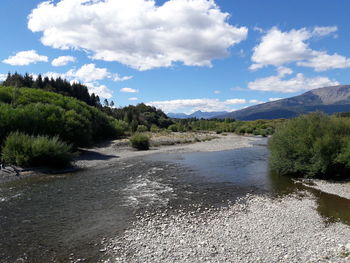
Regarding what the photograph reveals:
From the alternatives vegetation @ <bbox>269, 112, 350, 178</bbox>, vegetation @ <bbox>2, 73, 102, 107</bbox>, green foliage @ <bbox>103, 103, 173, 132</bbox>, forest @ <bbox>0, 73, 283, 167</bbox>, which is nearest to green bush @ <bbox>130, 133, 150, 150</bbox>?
forest @ <bbox>0, 73, 283, 167</bbox>

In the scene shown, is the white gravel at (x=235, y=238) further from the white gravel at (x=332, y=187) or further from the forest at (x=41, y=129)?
the forest at (x=41, y=129)

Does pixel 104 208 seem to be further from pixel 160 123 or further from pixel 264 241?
pixel 160 123

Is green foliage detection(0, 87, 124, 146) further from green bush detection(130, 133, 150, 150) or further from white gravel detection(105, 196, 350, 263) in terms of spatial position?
white gravel detection(105, 196, 350, 263)

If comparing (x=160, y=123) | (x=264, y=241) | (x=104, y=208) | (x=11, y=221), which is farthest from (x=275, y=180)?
(x=160, y=123)

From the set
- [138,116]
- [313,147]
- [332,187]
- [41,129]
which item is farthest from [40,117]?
[138,116]

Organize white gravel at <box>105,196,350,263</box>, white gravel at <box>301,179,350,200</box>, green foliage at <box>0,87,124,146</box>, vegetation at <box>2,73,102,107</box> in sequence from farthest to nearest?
vegetation at <box>2,73,102,107</box>, green foliage at <box>0,87,124,146</box>, white gravel at <box>301,179,350,200</box>, white gravel at <box>105,196,350,263</box>

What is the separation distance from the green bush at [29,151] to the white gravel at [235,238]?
50.3ft

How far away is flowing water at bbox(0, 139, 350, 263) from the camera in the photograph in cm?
977

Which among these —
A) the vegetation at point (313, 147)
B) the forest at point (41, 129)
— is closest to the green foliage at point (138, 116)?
the forest at point (41, 129)

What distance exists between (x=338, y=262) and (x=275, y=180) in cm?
1395

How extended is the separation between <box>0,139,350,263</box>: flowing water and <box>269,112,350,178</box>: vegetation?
1.95 m

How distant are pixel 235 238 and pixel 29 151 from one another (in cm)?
2040

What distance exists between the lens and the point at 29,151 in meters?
22.9

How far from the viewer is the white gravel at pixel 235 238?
28.3 feet
